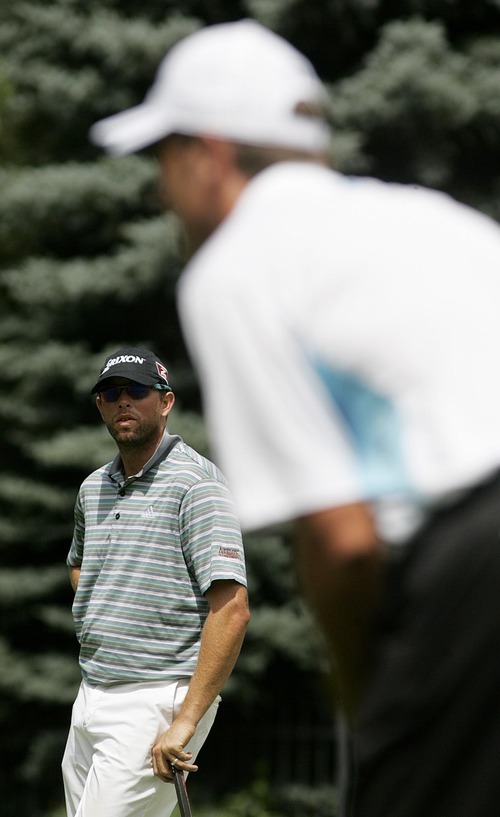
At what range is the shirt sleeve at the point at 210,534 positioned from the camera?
397 cm

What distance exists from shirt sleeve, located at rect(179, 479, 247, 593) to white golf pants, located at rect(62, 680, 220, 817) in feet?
1.26

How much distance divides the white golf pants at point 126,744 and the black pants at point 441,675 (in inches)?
85.9

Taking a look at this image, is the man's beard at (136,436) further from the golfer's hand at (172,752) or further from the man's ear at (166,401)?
the golfer's hand at (172,752)

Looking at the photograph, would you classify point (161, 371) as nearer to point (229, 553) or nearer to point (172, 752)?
point (229, 553)

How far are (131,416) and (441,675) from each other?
8.06 ft

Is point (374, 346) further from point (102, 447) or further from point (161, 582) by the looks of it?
Result: point (102, 447)

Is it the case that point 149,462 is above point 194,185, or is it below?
above

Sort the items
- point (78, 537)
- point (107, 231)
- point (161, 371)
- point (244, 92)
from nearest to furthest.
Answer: point (244, 92), point (161, 371), point (78, 537), point (107, 231)

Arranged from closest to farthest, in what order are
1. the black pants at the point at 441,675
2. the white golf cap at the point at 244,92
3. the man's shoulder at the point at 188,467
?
the black pants at the point at 441,675 → the white golf cap at the point at 244,92 → the man's shoulder at the point at 188,467

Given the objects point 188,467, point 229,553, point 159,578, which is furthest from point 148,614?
point 188,467

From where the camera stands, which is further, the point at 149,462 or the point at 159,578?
the point at 149,462

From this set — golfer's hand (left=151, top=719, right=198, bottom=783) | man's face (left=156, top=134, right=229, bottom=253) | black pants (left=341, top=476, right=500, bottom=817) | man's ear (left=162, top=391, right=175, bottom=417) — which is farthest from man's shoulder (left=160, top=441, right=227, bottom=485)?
black pants (left=341, top=476, right=500, bottom=817)

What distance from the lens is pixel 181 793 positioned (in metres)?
3.91

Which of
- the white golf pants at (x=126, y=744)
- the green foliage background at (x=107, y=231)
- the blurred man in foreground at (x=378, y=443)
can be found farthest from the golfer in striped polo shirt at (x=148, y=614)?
the green foliage background at (x=107, y=231)
